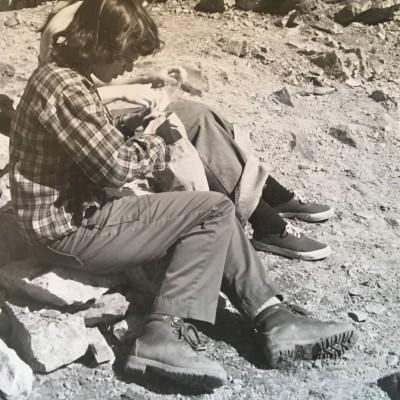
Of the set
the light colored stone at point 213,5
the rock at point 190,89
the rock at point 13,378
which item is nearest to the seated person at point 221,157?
the rock at point 13,378

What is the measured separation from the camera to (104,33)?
8.96ft

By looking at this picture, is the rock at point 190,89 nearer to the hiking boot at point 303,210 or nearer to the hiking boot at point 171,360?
the hiking boot at point 303,210

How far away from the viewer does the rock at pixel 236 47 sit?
262 inches

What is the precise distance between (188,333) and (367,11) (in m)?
5.87

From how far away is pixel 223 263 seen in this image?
303 cm

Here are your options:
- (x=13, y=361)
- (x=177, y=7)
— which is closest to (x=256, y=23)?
(x=177, y=7)

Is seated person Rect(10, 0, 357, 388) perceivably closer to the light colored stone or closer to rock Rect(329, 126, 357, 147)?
rock Rect(329, 126, 357, 147)

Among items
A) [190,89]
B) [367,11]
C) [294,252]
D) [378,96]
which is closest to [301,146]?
[190,89]

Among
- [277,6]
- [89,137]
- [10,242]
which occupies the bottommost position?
[10,242]

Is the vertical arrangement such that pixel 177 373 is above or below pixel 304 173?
above

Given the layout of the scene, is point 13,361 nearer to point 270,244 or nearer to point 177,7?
point 270,244

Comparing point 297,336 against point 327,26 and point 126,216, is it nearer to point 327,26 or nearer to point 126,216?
point 126,216

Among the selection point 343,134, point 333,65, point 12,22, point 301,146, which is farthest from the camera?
point 12,22

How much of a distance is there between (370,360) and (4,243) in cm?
192
